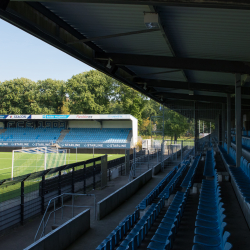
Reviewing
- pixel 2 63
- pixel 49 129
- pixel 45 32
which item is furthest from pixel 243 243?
pixel 2 63

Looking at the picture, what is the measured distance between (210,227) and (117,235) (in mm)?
1984

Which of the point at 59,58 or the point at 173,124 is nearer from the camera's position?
the point at 173,124

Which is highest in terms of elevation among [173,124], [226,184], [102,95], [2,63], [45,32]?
[2,63]

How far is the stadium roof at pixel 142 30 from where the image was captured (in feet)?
17.7

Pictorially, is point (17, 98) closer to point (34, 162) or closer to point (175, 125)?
point (34, 162)

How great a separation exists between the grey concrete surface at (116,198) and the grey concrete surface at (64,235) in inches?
36.4

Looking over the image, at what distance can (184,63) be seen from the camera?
9.25 metres

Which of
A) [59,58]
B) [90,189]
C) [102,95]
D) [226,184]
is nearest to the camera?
[226,184]

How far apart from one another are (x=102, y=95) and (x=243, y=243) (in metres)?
46.9

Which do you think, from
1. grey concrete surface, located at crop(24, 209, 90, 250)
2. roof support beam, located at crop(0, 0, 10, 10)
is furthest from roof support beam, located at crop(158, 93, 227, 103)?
roof support beam, located at crop(0, 0, 10, 10)

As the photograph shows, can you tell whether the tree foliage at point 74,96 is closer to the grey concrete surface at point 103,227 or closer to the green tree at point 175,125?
the green tree at point 175,125

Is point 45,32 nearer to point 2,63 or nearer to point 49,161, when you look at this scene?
point 49,161

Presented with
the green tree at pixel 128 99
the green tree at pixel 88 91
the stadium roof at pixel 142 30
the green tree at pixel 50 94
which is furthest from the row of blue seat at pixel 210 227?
the green tree at pixel 50 94

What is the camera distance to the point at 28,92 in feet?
177
